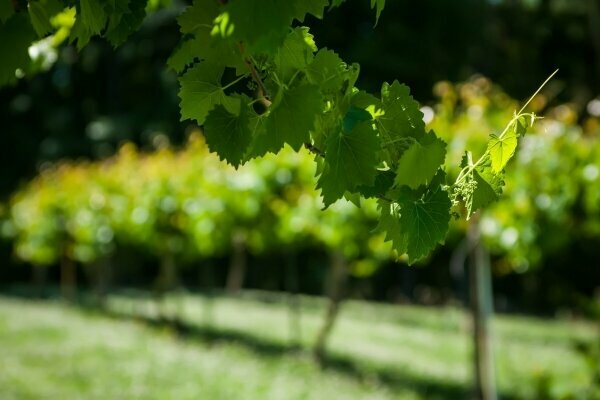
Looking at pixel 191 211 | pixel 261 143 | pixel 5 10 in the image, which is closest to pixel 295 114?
pixel 261 143

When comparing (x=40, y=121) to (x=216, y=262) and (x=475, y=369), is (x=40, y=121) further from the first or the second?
(x=475, y=369)

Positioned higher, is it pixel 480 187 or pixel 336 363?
pixel 480 187

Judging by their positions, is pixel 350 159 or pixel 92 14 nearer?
pixel 350 159

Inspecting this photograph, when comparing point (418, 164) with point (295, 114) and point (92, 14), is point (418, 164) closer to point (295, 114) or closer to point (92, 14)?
point (295, 114)

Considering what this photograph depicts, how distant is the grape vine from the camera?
3.00 ft

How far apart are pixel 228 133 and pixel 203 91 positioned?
89 millimetres

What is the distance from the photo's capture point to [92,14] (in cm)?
102

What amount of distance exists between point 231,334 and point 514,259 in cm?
485

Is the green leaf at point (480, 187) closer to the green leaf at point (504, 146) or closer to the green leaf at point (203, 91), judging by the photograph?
the green leaf at point (504, 146)

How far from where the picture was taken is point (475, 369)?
17.0 ft

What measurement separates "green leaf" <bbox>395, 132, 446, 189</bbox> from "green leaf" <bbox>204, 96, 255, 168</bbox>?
20 centimetres

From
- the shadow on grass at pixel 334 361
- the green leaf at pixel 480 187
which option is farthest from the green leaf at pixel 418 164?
the shadow on grass at pixel 334 361

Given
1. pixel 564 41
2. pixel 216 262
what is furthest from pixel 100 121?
pixel 564 41

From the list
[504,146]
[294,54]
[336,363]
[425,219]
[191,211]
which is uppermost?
[191,211]
